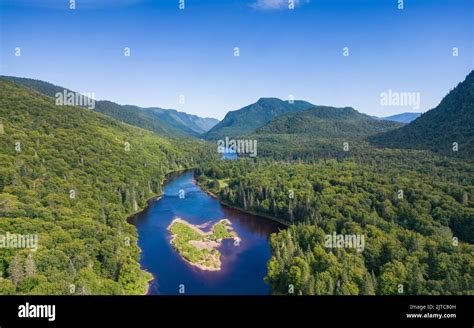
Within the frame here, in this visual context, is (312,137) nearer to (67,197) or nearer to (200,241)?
(200,241)

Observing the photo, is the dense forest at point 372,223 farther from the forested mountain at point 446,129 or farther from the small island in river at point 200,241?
the forested mountain at point 446,129

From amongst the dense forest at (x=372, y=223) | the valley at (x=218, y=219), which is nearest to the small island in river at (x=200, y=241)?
the valley at (x=218, y=219)

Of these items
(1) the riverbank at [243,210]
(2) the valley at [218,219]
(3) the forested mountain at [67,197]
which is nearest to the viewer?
(3) the forested mountain at [67,197]

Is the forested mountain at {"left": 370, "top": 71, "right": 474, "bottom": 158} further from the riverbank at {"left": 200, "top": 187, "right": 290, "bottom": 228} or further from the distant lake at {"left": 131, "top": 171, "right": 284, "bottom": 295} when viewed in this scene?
the distant lake at {"left": 131, "top": 171, "right": 284, "bottom": 295}

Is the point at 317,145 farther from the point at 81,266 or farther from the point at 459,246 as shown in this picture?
the point at 81,266

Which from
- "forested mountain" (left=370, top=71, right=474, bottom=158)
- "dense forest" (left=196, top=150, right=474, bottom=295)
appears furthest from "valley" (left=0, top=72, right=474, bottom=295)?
"forested mountain" (left=370, top=71, right=474, bottom=158)
